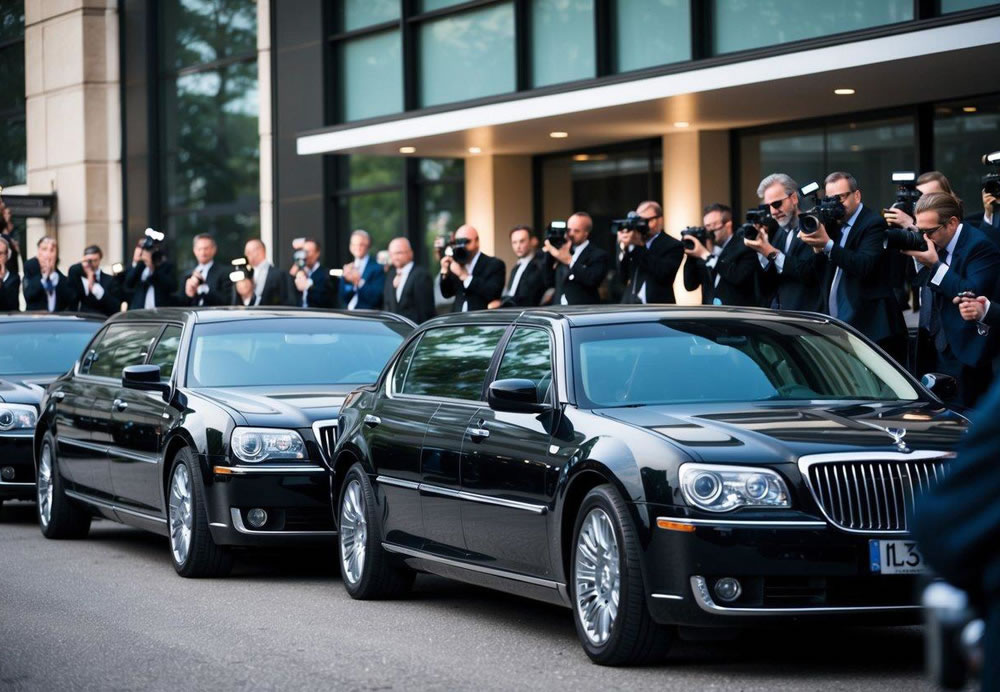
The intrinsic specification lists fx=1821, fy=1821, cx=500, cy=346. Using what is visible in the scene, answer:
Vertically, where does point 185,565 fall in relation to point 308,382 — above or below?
below

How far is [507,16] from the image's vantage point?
69.7 ft

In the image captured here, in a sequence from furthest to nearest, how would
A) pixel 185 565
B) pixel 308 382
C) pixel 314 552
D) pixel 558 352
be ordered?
pixel 314 552 → pixel 308 382 → pixel 185 565 → pixel 558 352

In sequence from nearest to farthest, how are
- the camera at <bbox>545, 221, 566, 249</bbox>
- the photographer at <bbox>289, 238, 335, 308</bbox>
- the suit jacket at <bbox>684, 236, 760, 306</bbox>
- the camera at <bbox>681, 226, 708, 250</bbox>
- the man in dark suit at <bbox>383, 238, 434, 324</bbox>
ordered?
the suit jacket at <bbox>684, 236, 760, 306</bbox>
the camera at <bbox>681, 226, 708, 250</bbox>
the camera at <bbox>545, 221, 566, 249</bbox>
the man in dark suit at <bbox>383, 238, 434, 324</bbox>
the photographer at <bbox>289, 238, 335, 308</bbox>

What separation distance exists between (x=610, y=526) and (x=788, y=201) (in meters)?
5.60

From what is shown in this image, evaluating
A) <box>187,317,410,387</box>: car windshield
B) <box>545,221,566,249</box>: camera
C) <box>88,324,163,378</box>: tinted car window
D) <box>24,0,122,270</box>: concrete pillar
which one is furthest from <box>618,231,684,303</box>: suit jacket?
<box>24,0,122,270</box>: concrete pillar

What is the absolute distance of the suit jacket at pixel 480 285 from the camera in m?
16.3

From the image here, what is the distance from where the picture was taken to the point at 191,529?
10422 mm

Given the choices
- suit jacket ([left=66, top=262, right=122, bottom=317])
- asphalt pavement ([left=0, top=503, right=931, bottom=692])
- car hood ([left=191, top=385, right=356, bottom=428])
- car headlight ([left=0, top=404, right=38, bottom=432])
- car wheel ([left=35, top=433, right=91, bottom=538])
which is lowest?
asphalt pavement ([left=0, top=503, right=931, bottom=692])

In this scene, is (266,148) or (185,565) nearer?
(185,565)

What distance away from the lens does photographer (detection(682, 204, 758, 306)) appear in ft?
42.8

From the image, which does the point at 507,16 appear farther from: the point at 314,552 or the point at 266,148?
the point at 314,552

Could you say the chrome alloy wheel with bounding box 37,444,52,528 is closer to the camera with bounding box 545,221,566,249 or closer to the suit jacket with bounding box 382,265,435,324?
the camera with bounding box 545,221,566,249

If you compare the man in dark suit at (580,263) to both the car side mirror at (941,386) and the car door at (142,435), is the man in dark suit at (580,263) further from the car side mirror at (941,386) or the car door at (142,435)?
the car side mirror at (941,386)

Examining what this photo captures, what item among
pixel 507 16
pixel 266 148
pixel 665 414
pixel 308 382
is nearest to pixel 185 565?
pixel 308 382
